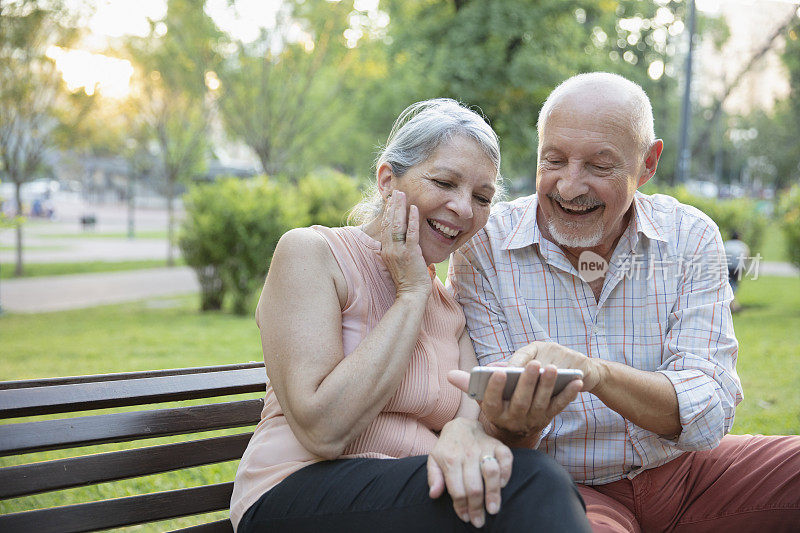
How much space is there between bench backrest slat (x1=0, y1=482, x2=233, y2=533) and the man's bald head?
1.70 m

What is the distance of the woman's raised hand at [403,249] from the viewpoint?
6.97 ft

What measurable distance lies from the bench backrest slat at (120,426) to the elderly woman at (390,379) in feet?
1.11

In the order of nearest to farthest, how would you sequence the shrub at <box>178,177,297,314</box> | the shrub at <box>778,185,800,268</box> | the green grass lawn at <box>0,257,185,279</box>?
the shrub at <box>178,177,297,314</box>
the shrub at <box>778,185,800,268</box>
the green grass lawn at <box>0,257,185,279</box>

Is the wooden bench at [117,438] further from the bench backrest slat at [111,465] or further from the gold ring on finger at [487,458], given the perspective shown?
the gold ring on finger at [487,458]

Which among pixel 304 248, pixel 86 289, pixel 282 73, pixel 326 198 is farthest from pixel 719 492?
pixel 282 73

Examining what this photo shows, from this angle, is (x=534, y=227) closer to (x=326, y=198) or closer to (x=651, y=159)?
(x=651, y=159)

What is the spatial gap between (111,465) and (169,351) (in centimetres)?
565

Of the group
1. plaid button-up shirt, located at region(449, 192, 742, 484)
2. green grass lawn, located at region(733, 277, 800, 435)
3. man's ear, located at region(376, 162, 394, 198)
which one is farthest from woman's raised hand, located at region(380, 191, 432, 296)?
green grass lawn, located at region(733, 277, 800, 435)

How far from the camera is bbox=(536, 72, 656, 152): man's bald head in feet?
7.91

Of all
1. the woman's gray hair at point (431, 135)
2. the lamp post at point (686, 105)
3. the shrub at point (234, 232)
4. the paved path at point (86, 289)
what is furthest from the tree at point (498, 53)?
the woman's gray hair at point (431, 135)

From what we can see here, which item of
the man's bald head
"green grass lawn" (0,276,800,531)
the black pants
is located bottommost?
"green grass lawn" (0,276,800,531)

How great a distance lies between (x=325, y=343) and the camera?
1909mm

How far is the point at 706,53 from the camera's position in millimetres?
28641

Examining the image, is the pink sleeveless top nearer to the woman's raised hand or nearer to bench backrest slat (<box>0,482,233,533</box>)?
the woman's raised hand
